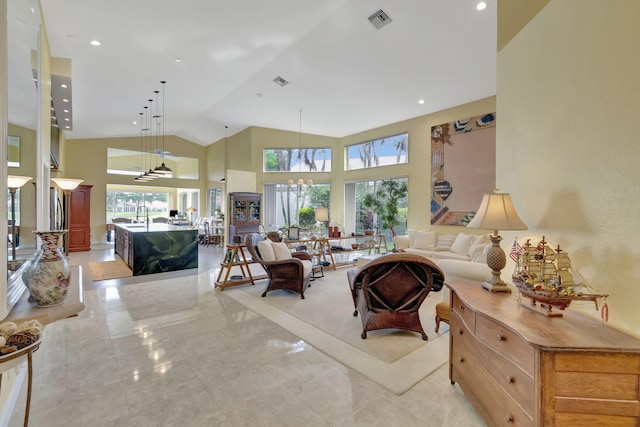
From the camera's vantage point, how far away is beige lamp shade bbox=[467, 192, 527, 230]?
81.4 inches

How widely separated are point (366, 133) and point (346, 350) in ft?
25.1

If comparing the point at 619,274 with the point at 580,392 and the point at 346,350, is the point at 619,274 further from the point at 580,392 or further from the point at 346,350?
the point at 346,350

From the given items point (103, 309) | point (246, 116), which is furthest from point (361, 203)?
point (103, 309)

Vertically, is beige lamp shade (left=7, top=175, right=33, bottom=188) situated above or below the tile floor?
above

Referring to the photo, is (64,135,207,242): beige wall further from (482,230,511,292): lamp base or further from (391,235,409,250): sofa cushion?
(482,230,511,292): lamp base

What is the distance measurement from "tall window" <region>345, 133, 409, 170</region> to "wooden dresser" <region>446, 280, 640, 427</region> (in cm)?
705

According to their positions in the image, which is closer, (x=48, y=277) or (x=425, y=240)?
(x=48, y=277)

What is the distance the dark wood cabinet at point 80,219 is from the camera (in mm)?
9156

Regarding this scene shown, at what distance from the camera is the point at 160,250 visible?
632 centimetres

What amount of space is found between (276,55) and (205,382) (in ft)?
18.6

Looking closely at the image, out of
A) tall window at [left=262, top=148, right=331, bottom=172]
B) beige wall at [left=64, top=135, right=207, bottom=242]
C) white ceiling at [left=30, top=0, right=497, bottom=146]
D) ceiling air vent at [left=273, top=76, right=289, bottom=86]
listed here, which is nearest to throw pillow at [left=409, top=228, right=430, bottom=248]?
white ceiling at [left=30, top=0, right=497, bottom=146]

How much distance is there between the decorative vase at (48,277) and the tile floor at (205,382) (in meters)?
0.92

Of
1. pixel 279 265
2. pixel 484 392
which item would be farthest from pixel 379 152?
pixel 484 392

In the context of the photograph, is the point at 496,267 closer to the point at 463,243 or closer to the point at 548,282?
the point at 548,282
